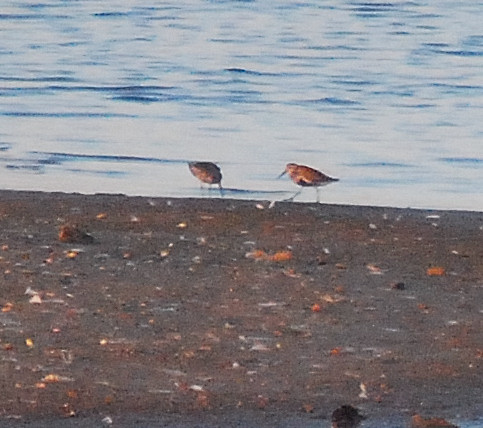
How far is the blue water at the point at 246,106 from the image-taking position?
10.7 meters

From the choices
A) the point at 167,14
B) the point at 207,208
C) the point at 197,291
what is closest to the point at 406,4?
the point at 167,14

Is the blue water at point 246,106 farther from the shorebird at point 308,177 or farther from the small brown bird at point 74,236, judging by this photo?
the small brown bird at point 74,236

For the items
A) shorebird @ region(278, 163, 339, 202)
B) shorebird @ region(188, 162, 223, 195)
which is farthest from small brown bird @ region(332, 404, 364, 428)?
shorebird @ region(188, 162, 223, 195)

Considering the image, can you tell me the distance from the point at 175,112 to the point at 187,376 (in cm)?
885

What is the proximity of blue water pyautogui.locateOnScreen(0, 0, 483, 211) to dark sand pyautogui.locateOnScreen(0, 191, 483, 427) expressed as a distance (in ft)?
6.11

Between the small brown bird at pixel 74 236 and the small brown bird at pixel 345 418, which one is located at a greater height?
the small brown bird at pixel 345 418

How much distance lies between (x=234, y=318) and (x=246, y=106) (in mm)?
8561

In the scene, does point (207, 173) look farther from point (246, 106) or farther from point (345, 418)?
point (246, 106)

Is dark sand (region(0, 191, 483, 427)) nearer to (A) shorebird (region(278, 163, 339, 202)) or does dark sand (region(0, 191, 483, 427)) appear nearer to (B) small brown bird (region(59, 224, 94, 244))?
(B) small brown bird (region(59, 224, 94, 244))

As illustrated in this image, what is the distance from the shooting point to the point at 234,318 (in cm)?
628

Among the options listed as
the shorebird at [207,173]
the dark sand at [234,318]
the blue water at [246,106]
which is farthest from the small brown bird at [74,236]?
the blue water at [246,106]

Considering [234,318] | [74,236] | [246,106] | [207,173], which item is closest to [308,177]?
[207,173]

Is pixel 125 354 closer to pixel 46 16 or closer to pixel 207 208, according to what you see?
pixel 207 208

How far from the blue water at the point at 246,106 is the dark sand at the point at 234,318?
1.86m
